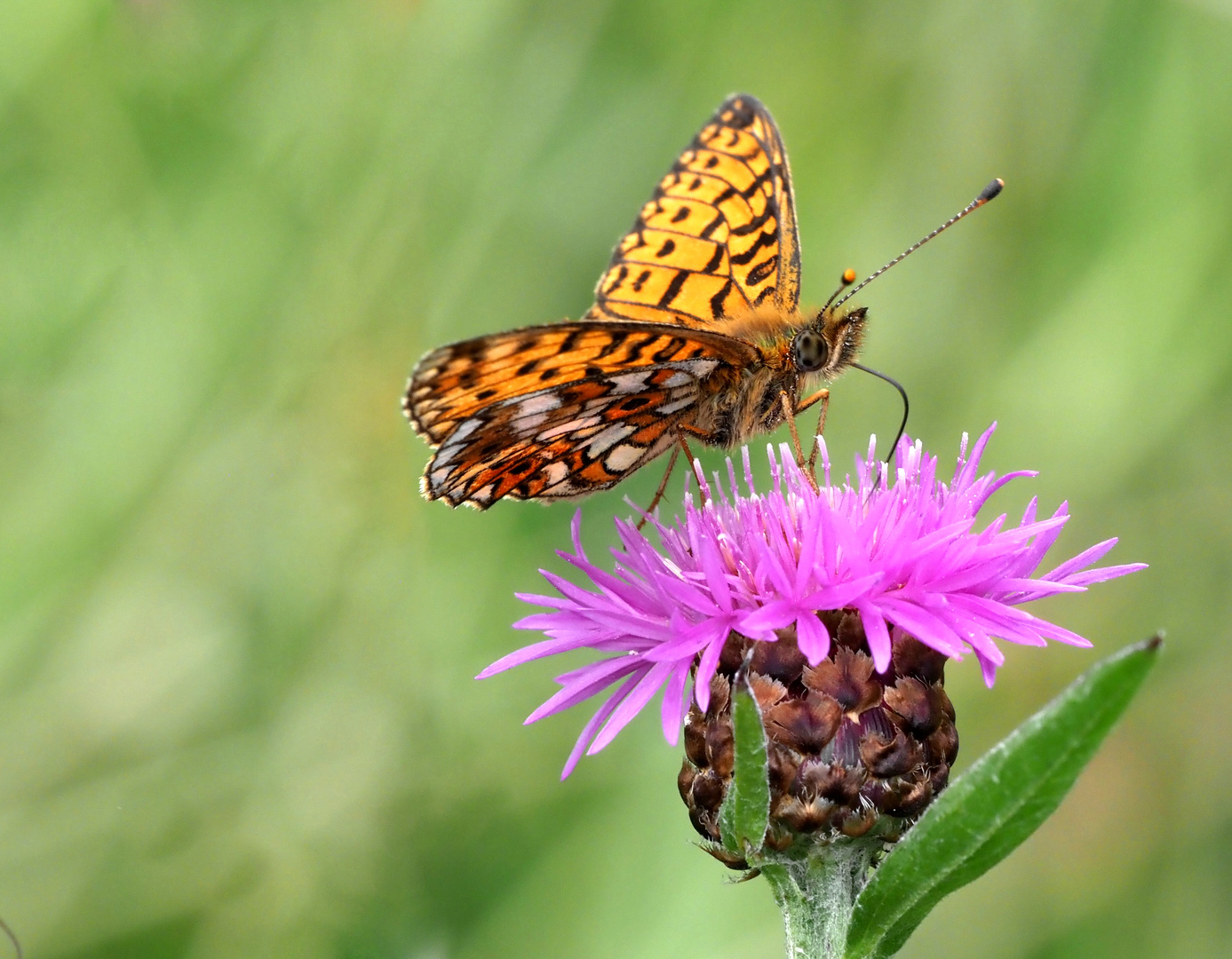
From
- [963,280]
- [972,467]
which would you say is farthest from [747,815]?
[963,280]

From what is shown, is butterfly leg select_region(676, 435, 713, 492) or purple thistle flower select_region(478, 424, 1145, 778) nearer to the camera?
purple thistle flower select_region(478, 424, 1145, 778)

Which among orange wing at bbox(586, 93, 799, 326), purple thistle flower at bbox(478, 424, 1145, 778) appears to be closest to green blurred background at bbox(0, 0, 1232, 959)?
orange wing at bbox(586, 93, 799, 326)

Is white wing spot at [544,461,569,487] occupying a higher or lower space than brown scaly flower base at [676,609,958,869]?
higher

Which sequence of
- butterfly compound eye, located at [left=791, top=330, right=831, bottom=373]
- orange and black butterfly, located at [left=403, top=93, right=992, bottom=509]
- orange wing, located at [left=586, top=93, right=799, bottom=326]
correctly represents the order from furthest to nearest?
orange wing, located at [left=586, top=93, right=799, bottom=326] → butterfly compound eye, located at [left=791, top=330, right=831, bottom=373] → orange and black butterfly, located at [left=403, top=93, right=992, bottom=509]

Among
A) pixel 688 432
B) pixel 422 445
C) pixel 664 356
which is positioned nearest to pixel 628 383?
pixel 664 356

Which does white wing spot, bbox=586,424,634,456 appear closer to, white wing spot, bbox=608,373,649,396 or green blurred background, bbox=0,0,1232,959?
white wing spot, bbox=608,373,649,396

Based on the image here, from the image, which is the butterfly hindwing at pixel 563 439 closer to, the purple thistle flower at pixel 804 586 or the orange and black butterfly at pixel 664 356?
the orange and black butterfly at pixel 664 356
